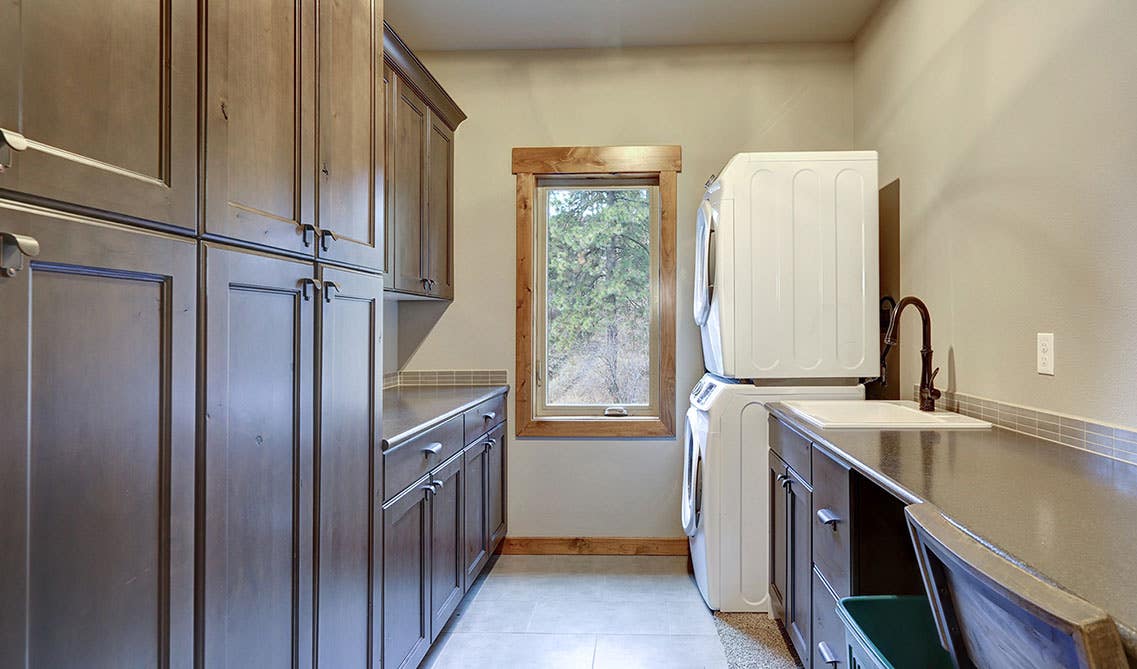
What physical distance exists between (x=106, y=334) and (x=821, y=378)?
2.42 m

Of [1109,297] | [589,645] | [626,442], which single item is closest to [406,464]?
[589,645]

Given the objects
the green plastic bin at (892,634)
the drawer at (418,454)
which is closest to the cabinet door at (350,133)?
the drawer at (418,454)

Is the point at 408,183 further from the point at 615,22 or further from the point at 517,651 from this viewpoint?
the point at 517,651

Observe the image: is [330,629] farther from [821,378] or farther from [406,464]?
[821,378]

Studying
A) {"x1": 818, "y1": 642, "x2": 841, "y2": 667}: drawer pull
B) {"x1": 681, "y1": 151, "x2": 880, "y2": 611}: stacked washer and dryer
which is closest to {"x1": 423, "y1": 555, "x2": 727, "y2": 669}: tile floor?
{"x1": 681, "y1": 151, "x2": 880, "y2": 611}: stacked washer and dryer

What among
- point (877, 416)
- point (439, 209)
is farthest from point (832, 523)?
point (439, 209)

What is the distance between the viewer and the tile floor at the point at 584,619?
2.31 meters

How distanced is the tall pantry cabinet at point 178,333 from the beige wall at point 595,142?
6.00 feet

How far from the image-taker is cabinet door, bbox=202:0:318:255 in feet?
3.45

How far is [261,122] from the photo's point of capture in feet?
3.93

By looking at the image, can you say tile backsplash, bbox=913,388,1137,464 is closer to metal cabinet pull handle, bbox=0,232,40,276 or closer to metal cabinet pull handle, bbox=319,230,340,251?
metal cabinet pull handle, bbox=319,230,340,251

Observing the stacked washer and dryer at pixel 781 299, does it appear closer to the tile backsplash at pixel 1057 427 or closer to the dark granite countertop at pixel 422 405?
the tile backsplash at pixel 1057 427

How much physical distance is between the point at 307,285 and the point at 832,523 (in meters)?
1.48

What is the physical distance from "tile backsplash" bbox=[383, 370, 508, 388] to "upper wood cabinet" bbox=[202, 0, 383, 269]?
66.2 inches
